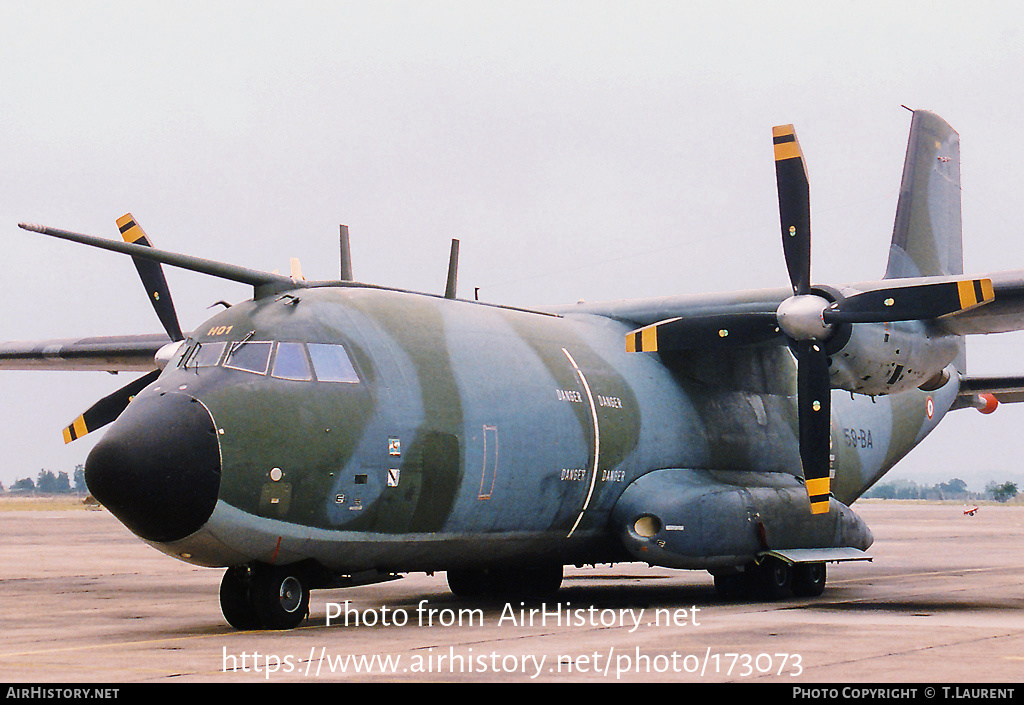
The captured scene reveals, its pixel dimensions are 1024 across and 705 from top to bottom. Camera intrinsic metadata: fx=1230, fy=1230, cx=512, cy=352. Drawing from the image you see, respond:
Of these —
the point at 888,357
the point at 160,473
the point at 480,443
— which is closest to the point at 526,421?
the point at 480,443

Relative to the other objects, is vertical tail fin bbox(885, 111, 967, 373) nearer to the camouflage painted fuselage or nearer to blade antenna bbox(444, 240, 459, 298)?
the camouflage painted fuselage

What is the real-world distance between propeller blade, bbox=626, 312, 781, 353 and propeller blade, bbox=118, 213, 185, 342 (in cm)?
679

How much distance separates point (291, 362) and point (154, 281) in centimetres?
601

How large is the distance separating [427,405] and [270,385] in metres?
1.89

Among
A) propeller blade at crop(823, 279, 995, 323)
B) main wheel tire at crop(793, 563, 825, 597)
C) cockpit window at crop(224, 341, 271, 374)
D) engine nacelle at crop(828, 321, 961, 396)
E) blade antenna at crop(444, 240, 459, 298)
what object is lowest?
main wheel tire at crop(793, 563, 825, 597)

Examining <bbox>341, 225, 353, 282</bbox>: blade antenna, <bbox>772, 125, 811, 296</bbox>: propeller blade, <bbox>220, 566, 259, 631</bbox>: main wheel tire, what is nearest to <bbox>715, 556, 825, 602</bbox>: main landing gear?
<bbox>772, 125, 811, 296</bbox>: propeller blade

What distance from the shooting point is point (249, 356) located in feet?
41.9

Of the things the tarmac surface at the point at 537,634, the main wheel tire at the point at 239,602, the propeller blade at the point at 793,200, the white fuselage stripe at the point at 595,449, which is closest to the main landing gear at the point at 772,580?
the tarmac surface at the point at 537,634

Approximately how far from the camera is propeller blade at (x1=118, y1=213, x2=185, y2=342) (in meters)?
17.7

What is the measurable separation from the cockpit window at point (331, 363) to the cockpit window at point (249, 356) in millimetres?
486

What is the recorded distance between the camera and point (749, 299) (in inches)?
672

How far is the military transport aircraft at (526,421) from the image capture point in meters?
12.1
